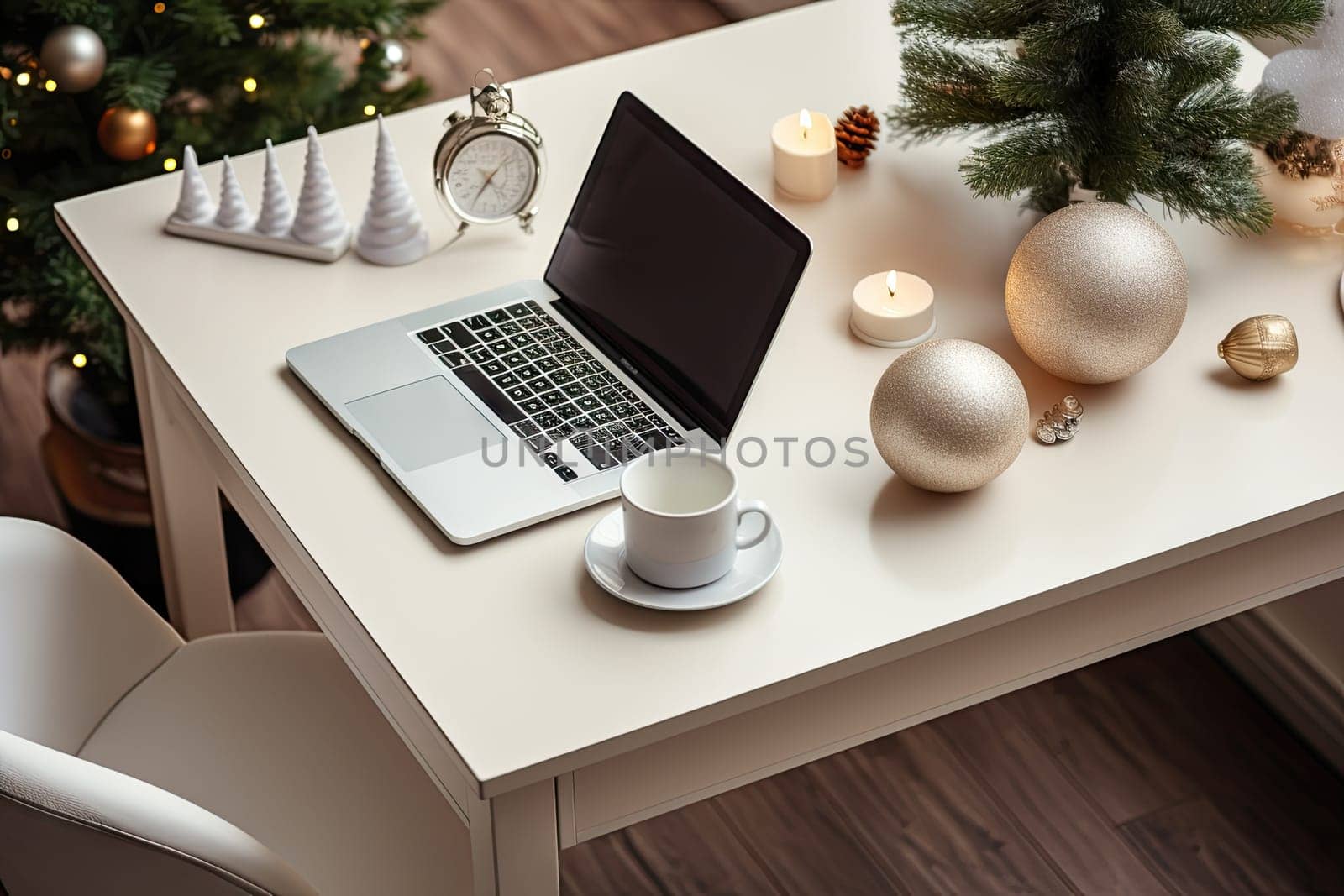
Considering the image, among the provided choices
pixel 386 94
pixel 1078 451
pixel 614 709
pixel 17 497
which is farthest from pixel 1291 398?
pixel 17 497

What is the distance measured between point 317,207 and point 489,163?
0.50 ft

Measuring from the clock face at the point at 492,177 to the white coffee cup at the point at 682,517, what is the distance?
1.24 ft

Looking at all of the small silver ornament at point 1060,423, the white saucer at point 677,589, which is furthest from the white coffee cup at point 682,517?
the small silver ornament at point 1060,423

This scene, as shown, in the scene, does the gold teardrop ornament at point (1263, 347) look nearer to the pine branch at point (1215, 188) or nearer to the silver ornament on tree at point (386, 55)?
the pine branch at point (1215, 188)

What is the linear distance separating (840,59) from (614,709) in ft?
2.86

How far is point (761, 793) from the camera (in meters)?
1.69

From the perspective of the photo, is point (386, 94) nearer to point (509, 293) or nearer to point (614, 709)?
point (509, 293)

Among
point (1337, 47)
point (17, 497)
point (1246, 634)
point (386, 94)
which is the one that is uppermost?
point (1337, 47)

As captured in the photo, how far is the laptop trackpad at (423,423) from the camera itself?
111 cm

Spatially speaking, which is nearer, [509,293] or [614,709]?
[614,709]

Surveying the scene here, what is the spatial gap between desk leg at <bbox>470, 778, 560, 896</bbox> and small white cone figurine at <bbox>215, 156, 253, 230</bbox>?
2.05 ft

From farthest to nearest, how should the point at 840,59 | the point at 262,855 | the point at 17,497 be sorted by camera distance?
1. the point at 17,497
2. the point at 840,59
3. the point at 262,855

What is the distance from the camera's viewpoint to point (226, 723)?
47.7 inches

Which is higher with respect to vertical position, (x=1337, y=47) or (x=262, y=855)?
(x=1337, y=47)
